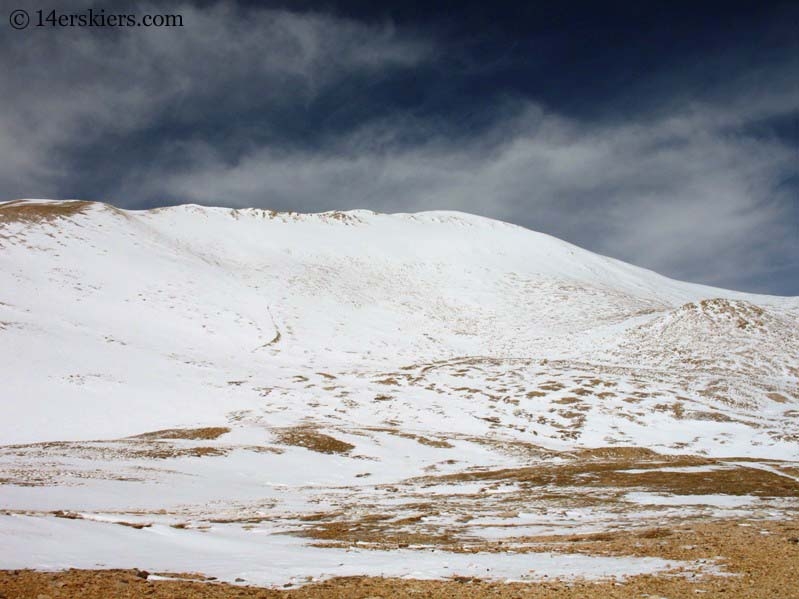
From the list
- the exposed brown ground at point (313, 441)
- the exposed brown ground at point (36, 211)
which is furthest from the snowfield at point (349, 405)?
the exposed brown ground at point (36, 211)

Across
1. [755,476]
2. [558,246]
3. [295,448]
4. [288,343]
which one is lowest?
[755,476]

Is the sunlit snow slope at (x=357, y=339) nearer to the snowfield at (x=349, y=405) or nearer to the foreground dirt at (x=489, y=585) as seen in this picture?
the snowfield at (x=349, y=405)

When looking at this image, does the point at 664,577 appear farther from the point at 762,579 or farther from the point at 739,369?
the point at 739,369

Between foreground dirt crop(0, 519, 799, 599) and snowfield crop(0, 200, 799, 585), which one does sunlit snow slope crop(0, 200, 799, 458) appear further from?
foreground dirt crop(0, 519, 799, 599)

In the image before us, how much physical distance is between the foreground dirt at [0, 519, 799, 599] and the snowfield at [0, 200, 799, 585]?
0.72 metres

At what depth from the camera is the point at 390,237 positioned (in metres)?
135

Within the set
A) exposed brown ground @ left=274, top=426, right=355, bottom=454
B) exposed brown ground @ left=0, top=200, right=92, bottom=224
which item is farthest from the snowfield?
exposed brown ground @ left=0, top=200, right=92, bottom=224

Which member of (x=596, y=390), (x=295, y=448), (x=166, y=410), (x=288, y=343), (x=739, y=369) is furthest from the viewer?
(x=288, y=343)

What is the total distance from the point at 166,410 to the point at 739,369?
183 ft

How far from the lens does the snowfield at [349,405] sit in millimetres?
15031

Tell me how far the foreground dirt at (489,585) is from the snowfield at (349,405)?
2.37 feet

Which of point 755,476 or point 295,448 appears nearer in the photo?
point 755,476

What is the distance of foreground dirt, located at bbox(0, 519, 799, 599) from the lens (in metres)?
8.55

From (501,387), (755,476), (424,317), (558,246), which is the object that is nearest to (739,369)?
(501,387)
